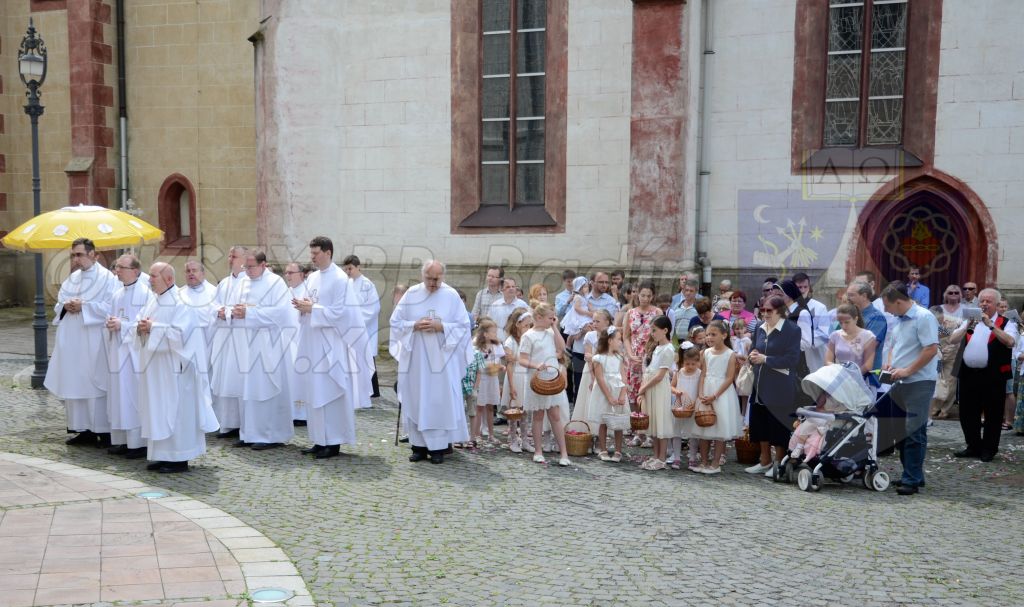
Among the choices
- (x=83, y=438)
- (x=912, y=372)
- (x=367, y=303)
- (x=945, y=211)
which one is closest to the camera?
(x=912, y=372)

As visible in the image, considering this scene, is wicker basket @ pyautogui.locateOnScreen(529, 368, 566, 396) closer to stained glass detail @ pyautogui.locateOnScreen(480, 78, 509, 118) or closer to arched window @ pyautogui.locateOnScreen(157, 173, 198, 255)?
stained glass detail @ pyautogui.locateOnScreen(480, 78, 509, 118)

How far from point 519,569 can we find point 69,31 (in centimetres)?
1950

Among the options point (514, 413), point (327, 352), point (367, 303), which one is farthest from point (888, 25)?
point (327, 352)

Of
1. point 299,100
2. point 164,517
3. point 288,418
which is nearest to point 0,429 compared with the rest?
point 288,418

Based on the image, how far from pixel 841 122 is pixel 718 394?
8399 mm

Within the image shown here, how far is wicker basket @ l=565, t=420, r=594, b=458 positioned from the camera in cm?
918

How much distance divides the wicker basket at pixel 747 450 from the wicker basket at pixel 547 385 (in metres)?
1.87

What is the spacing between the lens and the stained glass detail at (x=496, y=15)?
16.6 meters

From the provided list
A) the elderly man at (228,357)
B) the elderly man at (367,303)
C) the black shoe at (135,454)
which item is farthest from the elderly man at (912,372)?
the black shoe at (135,454)

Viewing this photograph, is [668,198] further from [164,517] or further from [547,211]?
[164,517]

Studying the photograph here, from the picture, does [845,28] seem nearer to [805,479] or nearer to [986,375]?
[986,375]

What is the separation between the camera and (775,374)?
8477mm

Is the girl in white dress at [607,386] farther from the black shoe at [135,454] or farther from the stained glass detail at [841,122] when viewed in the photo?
the stained glass detail at [841,122]

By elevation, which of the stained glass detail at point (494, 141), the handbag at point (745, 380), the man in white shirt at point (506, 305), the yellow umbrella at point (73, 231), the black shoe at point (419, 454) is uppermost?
the stained glass detail at point (494, 141)
